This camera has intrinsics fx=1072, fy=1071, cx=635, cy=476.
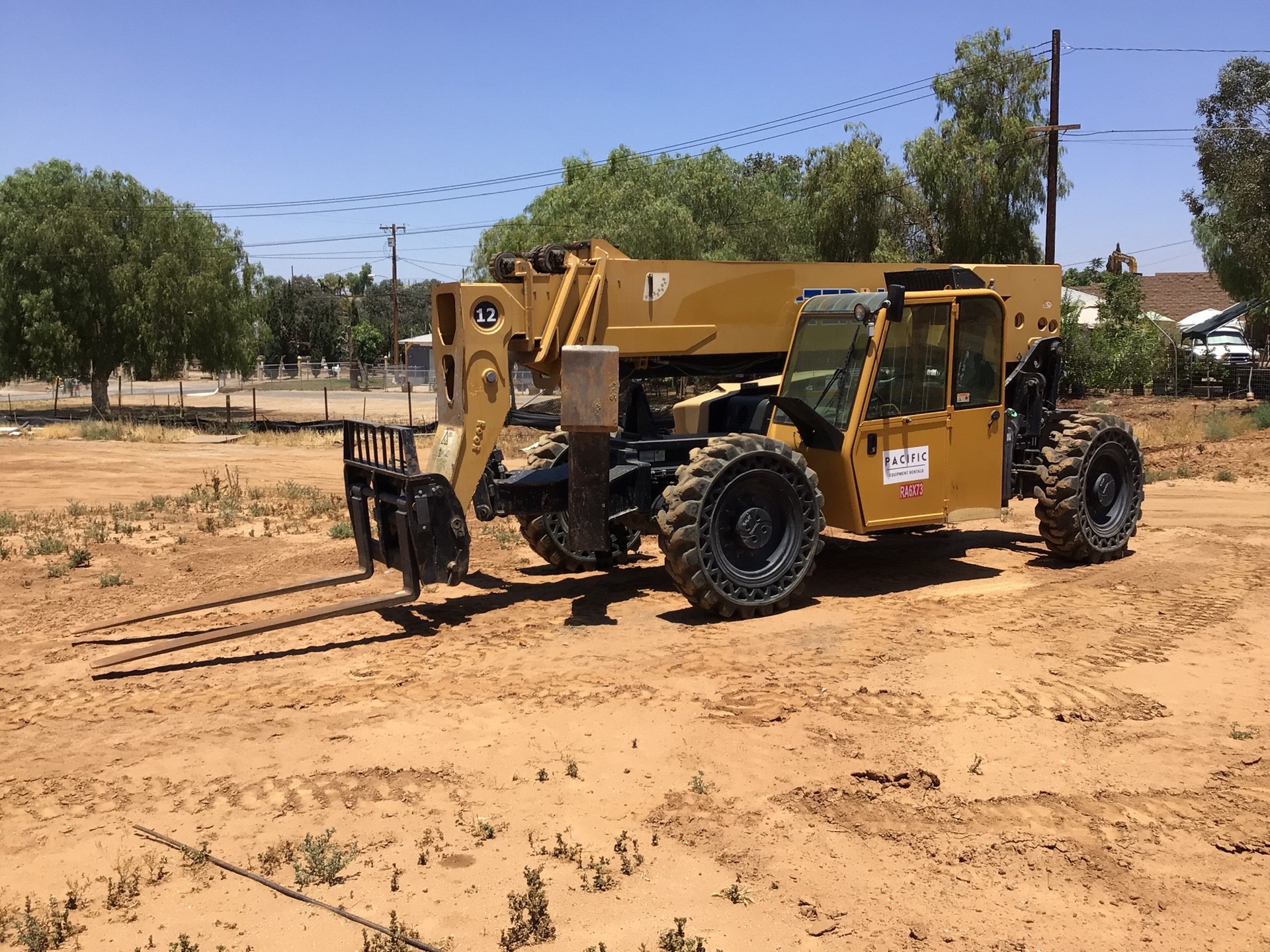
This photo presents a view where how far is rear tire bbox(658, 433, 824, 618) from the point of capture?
317 inches

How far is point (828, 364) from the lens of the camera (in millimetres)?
9023

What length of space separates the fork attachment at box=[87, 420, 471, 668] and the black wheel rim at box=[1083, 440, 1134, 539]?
606 centimetres

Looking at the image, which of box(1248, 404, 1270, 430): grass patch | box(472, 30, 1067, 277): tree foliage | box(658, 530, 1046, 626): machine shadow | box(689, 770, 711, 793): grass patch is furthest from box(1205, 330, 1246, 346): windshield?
box(689, 770, 711, 793): grass patch

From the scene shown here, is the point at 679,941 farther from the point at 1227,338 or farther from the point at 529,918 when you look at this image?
the point at 1227,338

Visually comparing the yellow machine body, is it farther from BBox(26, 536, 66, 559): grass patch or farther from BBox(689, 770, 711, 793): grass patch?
BBox(26, 536, 66, 559): grass patch

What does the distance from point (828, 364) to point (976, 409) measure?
57.8 inches

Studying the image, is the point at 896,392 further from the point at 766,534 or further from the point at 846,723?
the point at 846,723

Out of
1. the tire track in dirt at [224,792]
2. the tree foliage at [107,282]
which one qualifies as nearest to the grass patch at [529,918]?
the tire track in dirt at [224,792]

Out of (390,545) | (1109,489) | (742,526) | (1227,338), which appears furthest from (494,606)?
(1227,338)

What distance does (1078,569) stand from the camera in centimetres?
1002

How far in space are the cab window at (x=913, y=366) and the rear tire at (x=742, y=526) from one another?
1.00 metres

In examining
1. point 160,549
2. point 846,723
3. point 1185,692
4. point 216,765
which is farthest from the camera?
point 160,549

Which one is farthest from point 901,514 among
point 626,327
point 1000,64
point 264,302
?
point 264,302

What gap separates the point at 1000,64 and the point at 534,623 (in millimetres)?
31149
